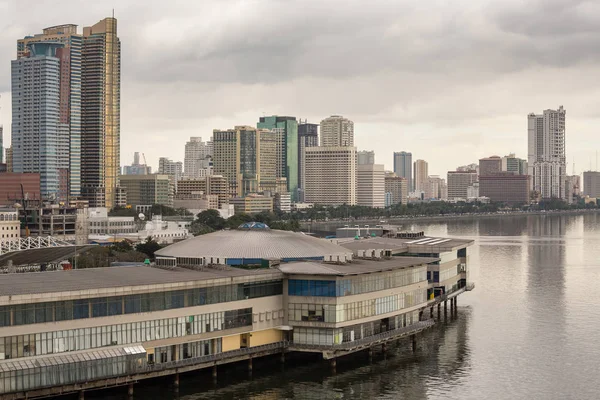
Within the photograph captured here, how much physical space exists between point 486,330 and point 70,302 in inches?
1621

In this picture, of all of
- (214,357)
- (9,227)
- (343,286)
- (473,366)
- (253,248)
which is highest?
(253,248)

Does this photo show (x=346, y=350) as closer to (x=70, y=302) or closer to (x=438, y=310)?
(x=70, y=302)

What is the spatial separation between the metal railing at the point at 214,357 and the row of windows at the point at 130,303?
11.1 ft

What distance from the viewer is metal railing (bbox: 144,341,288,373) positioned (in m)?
55.6

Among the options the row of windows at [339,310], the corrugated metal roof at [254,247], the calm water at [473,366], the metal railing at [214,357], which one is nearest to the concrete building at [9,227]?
the corrugated metal roof at [254,247]

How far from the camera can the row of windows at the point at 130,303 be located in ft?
165

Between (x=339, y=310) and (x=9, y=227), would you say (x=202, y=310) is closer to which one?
(x=339, y=310)

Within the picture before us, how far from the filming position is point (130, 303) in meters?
55.1

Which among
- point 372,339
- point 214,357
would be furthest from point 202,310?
point 372,339

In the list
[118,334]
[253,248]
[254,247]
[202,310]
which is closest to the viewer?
[118,334]

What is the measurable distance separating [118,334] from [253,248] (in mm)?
21610

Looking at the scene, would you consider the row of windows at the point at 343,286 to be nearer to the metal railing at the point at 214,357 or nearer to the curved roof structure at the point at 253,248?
the metal railing at the point at 214,357

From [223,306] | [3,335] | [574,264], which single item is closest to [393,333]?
[223,306]

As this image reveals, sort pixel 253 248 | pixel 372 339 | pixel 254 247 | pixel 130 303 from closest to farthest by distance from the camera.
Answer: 1. pixel 130 303
2. pixel 372 339
3. pixel 253 248
4. pixel 254 247
